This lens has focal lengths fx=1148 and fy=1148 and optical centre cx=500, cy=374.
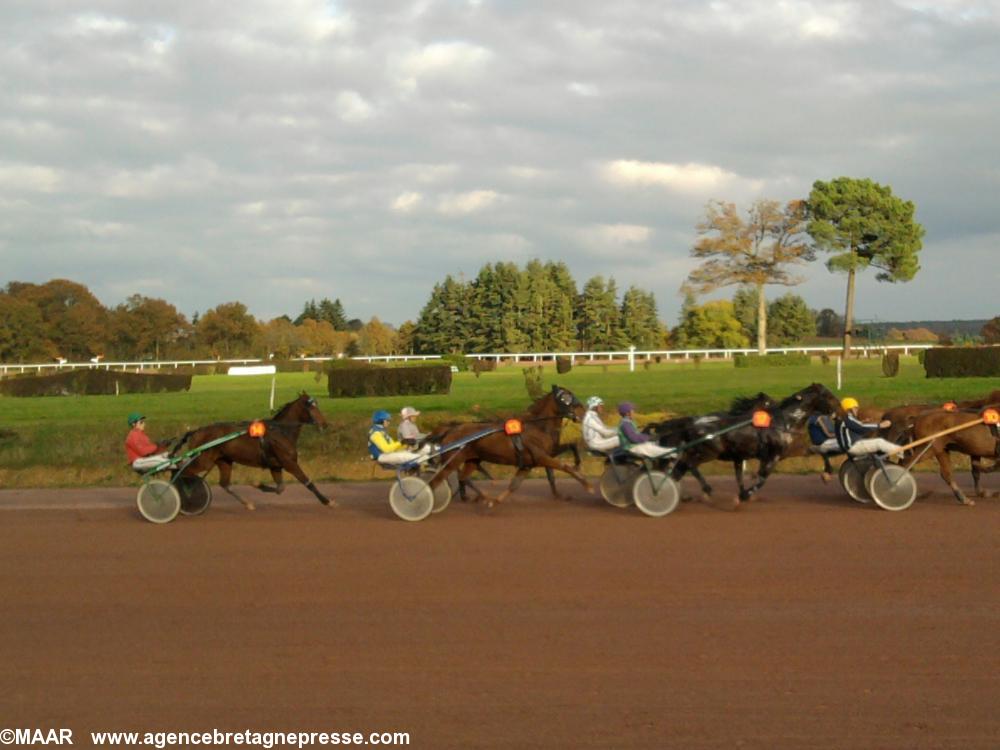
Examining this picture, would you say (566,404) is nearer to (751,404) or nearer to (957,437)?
(751,404)

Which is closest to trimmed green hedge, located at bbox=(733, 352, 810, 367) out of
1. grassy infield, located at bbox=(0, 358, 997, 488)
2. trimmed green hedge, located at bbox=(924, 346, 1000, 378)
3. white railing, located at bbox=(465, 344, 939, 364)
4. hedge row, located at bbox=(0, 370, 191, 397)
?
white railing, located at bbox=(465, 344, 939, 364)

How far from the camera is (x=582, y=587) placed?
7570 mm

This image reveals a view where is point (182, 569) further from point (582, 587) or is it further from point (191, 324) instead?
point (191, 324)

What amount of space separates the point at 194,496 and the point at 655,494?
490 cm

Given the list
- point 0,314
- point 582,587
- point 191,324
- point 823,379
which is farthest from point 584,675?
point 191,324

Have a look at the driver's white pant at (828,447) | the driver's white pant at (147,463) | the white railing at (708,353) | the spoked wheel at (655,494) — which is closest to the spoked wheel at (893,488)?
the driver's white pant at (828,447)

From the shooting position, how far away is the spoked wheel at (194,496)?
477 inches

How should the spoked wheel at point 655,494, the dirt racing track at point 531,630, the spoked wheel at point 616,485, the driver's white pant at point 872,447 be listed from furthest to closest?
the spoked wheel at point 616,485
the spoked wheel at point 655,494
the driver's white pant at point 872,447
the dirt racing track at point 531,630

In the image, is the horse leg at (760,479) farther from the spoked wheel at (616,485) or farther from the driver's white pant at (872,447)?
Result: the spoked wheel at (616,485)

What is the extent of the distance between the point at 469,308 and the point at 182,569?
2583 inches

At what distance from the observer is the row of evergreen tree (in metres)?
73.4

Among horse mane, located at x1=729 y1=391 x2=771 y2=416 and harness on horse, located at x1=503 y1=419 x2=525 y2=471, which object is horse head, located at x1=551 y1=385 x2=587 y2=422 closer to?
harness on horse, located at x1=503 y1=419 x2=525 y2=471

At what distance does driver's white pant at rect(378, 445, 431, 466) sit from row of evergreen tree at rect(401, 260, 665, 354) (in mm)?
60937

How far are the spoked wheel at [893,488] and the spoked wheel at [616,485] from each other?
2.37 metres
